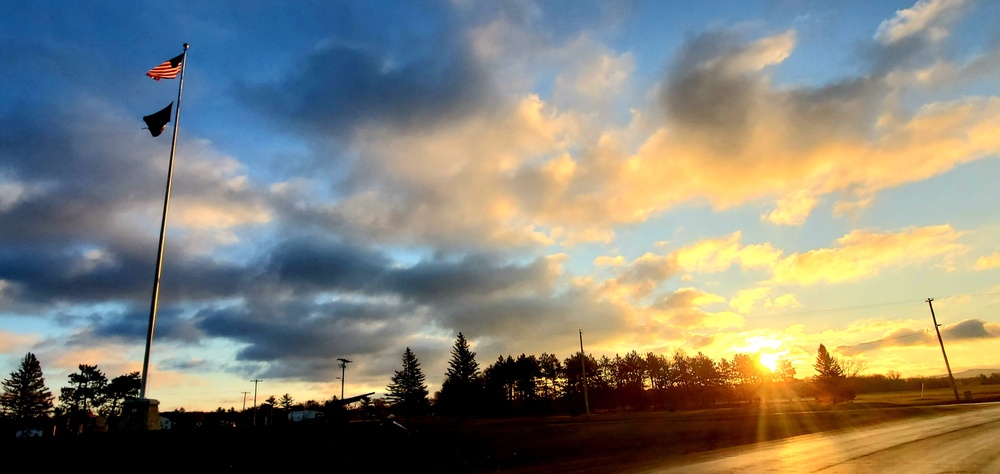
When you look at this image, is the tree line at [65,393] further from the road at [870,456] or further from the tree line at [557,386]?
the road at [870,456]

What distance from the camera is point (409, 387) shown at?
13788cm

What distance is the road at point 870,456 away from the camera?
16344 mm

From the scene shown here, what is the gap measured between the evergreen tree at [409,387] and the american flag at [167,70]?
116 meters

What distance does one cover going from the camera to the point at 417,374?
140 meters

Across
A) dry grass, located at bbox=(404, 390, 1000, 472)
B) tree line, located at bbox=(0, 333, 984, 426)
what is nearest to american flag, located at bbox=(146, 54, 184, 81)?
dry grass, located at bbox=(404, 390, 1000, 472)

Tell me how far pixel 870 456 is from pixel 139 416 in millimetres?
28365

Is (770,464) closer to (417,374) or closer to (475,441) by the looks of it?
(475,441)

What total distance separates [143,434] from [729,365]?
150 metres

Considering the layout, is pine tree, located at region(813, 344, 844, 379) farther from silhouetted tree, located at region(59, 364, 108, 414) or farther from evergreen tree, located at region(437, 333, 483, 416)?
silhouetted tree, located at region(59, 364, 108, 414)

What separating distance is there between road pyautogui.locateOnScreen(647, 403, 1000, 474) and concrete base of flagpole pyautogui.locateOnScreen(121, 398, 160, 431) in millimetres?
19996

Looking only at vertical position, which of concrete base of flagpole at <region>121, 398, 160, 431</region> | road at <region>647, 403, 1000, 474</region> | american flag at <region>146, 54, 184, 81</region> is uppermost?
american flag at <region>146, 54, 184, 81</region>

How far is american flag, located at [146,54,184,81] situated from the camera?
26875 millimetres

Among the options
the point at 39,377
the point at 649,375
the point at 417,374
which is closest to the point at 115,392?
the point at 39,377

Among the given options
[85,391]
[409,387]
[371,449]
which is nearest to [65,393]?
[85,391]
